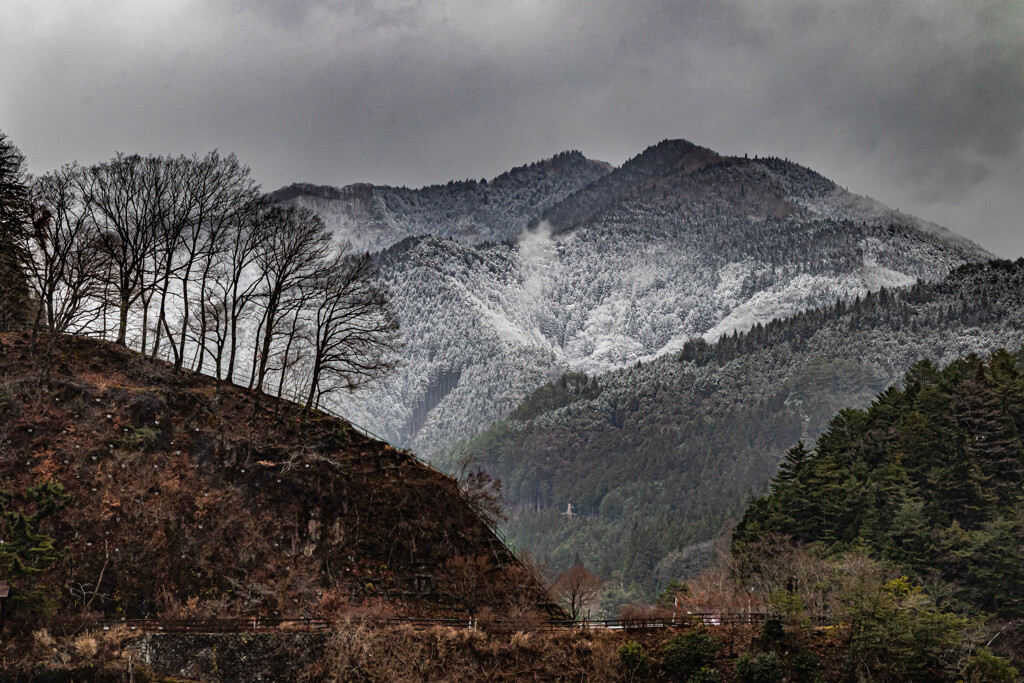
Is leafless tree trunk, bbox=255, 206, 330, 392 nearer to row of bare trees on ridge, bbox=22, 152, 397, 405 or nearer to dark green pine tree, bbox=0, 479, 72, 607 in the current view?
row of bare trees on ridge, bbox=22, 152, 397, 405

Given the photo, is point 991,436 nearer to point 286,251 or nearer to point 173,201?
point 286,251

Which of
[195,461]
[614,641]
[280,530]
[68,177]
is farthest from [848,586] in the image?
[68,177]

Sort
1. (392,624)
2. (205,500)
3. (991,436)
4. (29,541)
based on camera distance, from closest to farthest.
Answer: (29,541)
(392,624)
(205,500)
(991,436)

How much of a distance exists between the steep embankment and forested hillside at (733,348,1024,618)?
37.2 m

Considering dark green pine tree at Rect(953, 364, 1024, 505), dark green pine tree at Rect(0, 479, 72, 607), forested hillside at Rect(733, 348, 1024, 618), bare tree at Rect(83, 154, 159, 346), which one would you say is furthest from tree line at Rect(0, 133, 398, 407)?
dark green pine tree at Rect(953, 364, 1024, 505)

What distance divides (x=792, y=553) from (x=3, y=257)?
61903 millimetres

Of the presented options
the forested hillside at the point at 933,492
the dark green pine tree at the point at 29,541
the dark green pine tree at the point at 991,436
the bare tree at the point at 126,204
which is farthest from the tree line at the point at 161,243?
the dark green pine tree at the point at 991,436

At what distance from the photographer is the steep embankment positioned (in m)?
52.7

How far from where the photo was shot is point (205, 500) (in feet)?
189

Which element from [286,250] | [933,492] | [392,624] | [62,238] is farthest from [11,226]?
[933,492]

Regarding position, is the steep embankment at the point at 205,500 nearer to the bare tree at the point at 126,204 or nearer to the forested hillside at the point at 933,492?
the bare tree at the point at 126,204

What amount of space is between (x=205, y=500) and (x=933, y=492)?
200ft

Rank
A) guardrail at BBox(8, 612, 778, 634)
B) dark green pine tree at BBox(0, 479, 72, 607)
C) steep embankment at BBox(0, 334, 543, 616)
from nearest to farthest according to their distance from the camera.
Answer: dark green pine tree at BBox(0, 479, 72, 607) → guardrail at BBox(8, 612, 778, 634) → steep embankment at BBox(0, 334, 543, 616)

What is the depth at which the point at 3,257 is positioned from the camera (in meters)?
66.9
